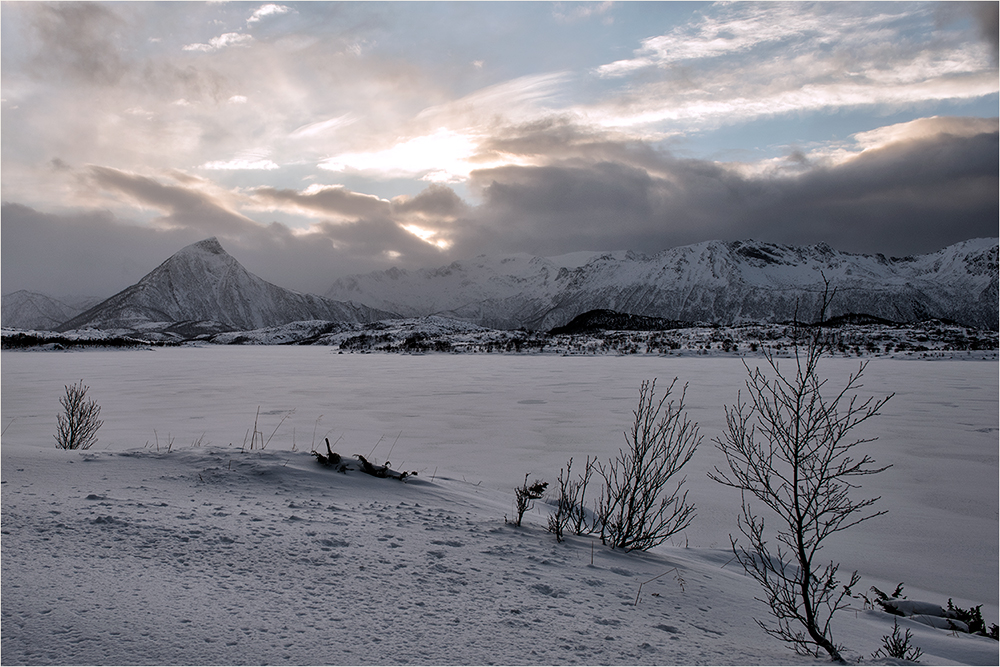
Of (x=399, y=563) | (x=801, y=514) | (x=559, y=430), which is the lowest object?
(x=559, y=430)

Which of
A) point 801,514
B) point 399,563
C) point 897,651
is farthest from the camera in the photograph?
point 801,514

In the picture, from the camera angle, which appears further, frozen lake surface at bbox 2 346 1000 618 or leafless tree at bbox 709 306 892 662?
frozen lake surface at bbox 2 346 1000 618

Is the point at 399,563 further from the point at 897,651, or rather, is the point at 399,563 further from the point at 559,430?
the point at 559,430

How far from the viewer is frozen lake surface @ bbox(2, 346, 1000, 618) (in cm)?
538

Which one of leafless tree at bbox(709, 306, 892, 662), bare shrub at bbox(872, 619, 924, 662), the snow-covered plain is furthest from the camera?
leafless tree at bbox(709, 306, 892, 662)

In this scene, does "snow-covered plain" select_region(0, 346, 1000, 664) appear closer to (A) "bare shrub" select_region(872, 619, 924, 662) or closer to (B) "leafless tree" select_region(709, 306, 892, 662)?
(A) "bare shrub" select_region(872, 619, 924, 662)

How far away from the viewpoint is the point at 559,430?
10484 millimetres

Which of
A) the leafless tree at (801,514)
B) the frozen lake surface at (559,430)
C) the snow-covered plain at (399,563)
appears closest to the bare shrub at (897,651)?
the snow-covered plain at (399,563)

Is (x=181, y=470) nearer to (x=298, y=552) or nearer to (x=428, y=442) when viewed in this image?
(x=298, y=552)

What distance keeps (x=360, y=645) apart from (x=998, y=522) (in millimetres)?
6914

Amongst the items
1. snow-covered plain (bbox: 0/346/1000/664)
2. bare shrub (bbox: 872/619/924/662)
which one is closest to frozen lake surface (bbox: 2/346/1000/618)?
snow-covered plain (bbox: 0/346/1000/664)

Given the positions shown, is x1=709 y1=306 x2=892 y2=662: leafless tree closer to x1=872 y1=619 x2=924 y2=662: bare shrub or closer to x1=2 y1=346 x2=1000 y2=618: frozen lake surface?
x1=872 y1=619 x2=924 y2=662: bare shrub

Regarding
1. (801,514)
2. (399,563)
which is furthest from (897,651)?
(399,563)

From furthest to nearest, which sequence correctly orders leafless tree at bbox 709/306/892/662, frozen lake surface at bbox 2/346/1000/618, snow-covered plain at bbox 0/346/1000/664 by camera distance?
frozen lake surface at bbox 2/346/1000/618 < leafless tree at bbox 709/306/892/662 < snow-covered plain at bbox 0/346/1000/664
